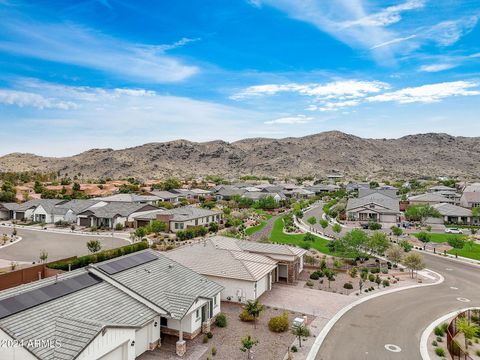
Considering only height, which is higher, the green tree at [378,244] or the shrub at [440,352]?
the green tree at [378,244]

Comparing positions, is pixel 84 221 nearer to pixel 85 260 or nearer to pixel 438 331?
pixel 85 260

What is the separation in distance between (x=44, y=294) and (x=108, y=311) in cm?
346

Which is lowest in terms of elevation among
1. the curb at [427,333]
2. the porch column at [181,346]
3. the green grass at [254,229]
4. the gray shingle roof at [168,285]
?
the curb at [427,333]

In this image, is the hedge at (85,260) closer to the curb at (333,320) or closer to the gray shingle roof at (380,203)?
the curb at (333,320)

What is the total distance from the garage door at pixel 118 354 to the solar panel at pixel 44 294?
4.43 m

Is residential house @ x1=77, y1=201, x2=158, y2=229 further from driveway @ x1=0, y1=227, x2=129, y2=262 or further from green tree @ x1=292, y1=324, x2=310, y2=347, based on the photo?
green tree @ x1=292, y1=324, x2=310, y2=347

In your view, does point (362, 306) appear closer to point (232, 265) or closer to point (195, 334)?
point (232, 265)

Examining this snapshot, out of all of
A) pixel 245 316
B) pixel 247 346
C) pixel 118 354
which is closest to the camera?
pixel 118 354

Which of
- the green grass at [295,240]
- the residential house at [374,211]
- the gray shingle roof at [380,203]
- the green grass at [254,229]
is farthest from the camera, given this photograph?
the gray shingle roof at [380,203]

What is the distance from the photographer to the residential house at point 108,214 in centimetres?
6706

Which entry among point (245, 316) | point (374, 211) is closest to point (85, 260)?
point (245, 316)

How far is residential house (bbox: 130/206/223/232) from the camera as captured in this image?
62562 mm

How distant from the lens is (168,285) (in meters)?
24.2

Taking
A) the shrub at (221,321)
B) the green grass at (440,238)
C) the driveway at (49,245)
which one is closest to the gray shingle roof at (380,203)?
the green grass at (440,238)
